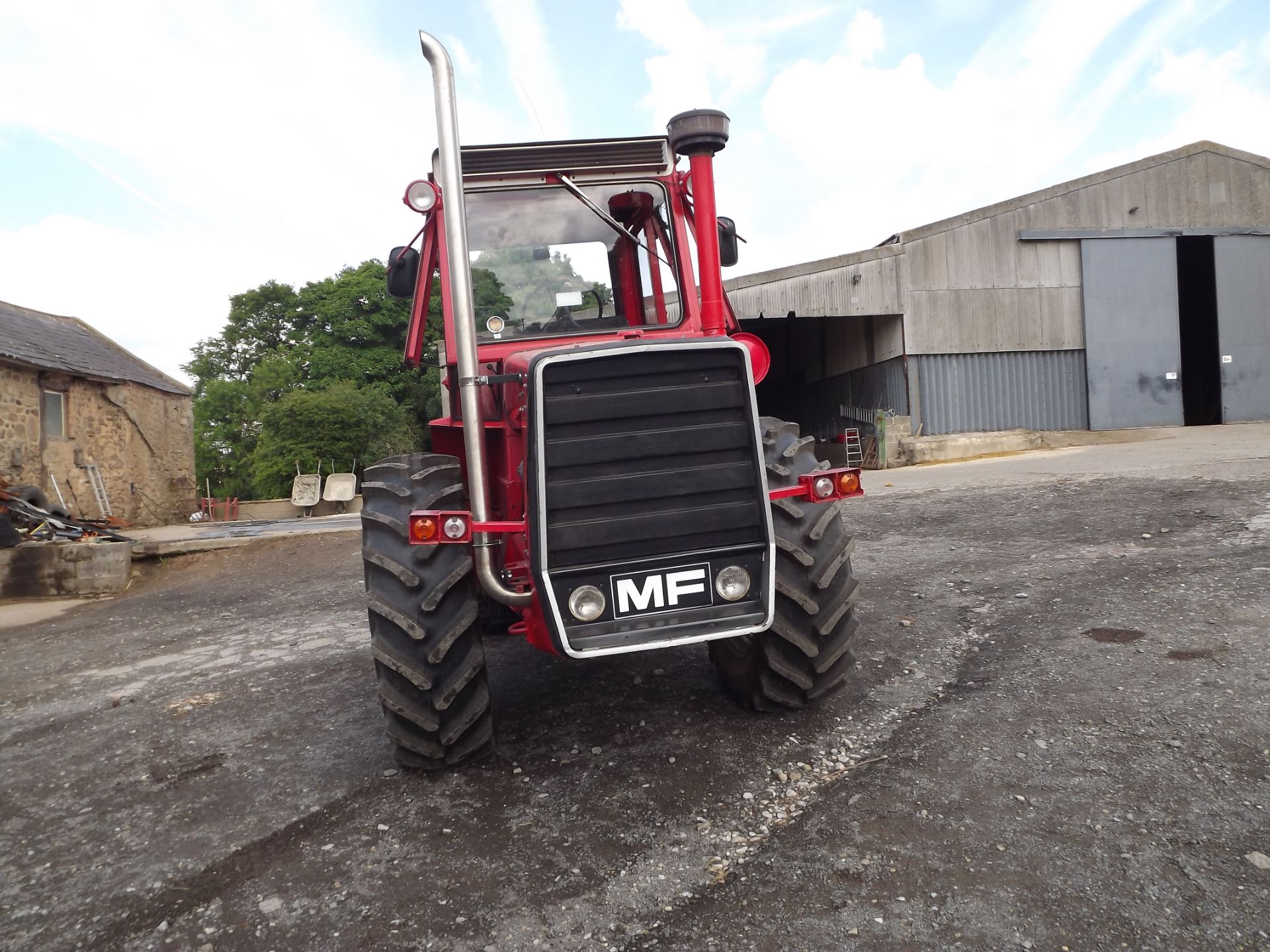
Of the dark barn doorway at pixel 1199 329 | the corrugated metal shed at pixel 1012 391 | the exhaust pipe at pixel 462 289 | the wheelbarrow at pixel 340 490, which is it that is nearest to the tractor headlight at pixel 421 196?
the exhaust pipe at pixel 462 289

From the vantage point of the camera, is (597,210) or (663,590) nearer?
(663,590)

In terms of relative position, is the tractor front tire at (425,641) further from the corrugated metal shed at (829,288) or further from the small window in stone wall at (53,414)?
the small window in stone wall at (53,414)

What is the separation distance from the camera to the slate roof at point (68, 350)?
632 inches

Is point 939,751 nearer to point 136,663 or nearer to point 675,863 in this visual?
point 675,863

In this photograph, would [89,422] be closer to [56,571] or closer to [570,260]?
[56,571]

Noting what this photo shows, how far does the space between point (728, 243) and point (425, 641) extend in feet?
8.96

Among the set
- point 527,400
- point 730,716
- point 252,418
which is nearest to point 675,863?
point 730,716

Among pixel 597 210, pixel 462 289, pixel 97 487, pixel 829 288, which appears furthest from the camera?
pixel 829 288

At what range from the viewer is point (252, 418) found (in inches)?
1585

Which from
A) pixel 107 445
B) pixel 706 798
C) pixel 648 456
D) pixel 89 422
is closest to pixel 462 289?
pixel 648 456

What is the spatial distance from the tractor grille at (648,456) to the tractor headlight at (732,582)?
0.34 ft

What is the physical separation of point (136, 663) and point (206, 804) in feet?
11.2

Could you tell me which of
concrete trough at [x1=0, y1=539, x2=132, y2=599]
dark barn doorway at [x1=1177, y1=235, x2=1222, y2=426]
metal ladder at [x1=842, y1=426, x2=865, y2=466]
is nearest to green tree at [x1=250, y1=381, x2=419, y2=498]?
metal ladder at [x1=842, y1=426, x2=865, y2=466]

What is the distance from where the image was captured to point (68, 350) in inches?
732
